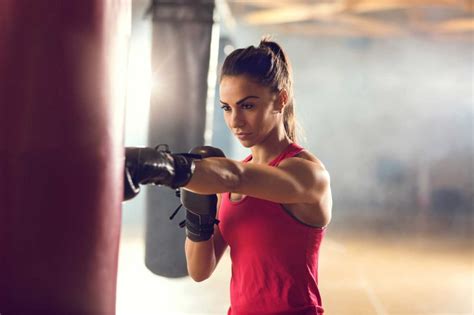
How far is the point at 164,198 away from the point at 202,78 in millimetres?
768

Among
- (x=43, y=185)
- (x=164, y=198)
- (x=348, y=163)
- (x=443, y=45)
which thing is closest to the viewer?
(x=43, y=185)

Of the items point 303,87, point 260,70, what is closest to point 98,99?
point 260,70

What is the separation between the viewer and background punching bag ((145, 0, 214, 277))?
12.1 feet

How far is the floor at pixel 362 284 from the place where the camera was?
390cm

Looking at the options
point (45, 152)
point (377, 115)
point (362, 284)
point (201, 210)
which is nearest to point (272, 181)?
point (201, 210)

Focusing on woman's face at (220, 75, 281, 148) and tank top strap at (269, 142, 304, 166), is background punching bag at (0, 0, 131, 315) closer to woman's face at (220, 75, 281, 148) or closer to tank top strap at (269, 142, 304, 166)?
woman's face at (220, 75, 281, 148)

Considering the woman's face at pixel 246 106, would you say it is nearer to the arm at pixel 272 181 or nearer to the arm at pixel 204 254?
the arm at pixel 272 181

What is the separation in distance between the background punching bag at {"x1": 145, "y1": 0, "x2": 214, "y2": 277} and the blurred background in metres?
1.44

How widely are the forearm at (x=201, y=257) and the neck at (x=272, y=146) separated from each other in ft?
0.87

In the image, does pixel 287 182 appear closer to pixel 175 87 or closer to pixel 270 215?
pixel 270 215

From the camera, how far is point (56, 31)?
0.97 m

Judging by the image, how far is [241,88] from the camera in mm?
1474

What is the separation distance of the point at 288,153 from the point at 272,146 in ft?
0.27

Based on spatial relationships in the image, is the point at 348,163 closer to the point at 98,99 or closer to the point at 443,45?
the point at 443,45
